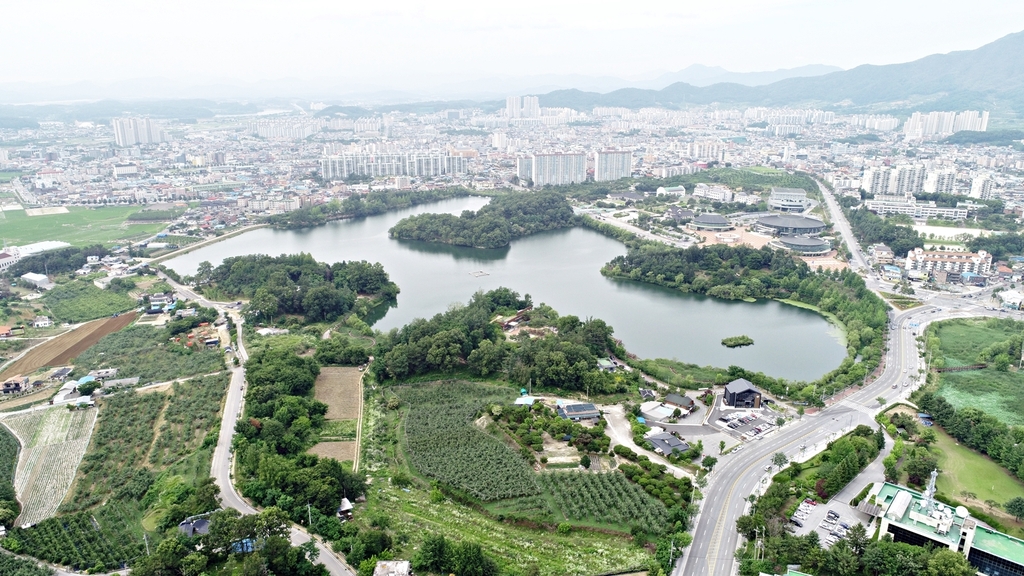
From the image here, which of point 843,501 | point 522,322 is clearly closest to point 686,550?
point 843,501

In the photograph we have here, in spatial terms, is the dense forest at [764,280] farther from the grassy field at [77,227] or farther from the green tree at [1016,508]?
the grassy field at [77,227]

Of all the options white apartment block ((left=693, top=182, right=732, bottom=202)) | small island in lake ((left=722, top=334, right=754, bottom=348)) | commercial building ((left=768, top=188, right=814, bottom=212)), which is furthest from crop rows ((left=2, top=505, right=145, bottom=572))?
white apartment block ((left=693, top=182, right=732, bottom=202))

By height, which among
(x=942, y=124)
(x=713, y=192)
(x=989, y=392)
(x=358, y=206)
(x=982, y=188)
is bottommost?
(x=989, y=392)

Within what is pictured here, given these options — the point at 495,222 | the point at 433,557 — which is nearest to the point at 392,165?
the point at 495,222

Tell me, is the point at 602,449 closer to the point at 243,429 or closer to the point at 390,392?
the point at 390,392

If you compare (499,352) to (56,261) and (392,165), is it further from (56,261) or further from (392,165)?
(392,165)

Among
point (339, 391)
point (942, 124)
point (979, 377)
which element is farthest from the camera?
point (942, 124)

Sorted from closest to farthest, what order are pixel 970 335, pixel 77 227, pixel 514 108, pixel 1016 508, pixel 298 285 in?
1. pixel 1016 508
2. pixel 970 335
3. pixel 298 285
4. pixel 77 227
5. pixel 514 108
